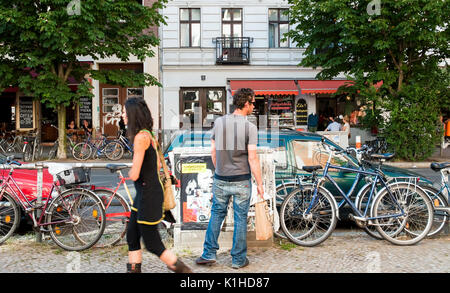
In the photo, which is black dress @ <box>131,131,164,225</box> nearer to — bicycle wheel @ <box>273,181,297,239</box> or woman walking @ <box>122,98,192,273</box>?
woman walking @ <box>122,98,192,273</box>

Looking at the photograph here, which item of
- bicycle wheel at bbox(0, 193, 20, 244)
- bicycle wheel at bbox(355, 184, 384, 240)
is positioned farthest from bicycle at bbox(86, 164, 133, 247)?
bicycle wheel at bbox(355, 184, 384, 240)

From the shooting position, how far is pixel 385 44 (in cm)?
1541

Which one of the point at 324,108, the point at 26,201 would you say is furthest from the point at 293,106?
the point at 26,201

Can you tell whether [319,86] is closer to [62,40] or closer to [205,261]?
[62,40]

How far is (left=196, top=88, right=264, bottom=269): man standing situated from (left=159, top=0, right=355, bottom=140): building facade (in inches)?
748

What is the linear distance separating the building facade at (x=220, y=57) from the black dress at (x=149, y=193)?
19.8 metres

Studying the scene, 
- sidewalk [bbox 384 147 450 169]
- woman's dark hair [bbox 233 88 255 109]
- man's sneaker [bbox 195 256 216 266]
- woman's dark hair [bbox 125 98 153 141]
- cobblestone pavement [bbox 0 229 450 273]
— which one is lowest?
cobblestone pavement [bbox 0 229 450 273]

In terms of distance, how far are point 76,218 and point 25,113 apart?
20815 millimetres

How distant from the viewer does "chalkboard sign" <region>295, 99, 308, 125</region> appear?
24.6 metres

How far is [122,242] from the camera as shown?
609 cm

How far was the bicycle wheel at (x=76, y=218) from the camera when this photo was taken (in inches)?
223

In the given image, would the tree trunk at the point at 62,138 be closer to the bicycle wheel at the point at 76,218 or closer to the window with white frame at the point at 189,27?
the window with white frame at the point at 189,27

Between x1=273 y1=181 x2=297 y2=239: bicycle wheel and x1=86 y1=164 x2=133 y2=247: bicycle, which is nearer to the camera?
x1=86 y1=164 x2=133 y2=247: bicycle
